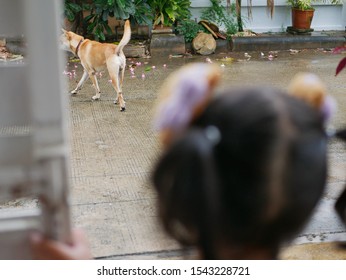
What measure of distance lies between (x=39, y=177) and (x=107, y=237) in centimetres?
256

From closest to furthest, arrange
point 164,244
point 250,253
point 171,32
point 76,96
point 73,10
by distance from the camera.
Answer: point 250,253 < point 164,244 < point 76,96 < point 73,10 < point 171,32

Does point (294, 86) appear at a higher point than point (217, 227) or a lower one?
→ higher

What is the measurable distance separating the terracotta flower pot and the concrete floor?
2013 mm

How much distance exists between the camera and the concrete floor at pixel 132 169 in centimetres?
344

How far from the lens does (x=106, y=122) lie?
6.07 m

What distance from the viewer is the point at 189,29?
10055 millimetres

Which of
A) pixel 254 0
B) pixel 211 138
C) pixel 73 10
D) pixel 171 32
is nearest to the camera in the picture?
pixel 211 138

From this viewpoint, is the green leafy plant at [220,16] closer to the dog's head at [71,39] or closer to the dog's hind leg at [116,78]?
the dog's head at [71,39]

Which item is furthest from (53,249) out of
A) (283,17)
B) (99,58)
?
(283,17)

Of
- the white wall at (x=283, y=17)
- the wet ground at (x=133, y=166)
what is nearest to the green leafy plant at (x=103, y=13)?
the wet ground at (x=133, y=166)

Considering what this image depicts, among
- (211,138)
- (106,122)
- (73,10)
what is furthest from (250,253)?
(73,10)

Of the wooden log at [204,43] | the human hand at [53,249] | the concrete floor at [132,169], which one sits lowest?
the concrete floor at [132,169]

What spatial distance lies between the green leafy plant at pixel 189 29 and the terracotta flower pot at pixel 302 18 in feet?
5.98

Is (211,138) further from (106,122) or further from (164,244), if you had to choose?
(106,122)
